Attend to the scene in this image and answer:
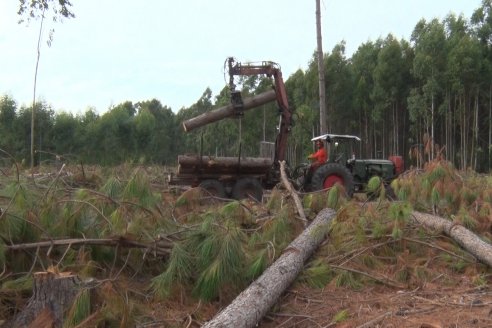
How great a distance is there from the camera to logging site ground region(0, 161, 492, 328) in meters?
3.67

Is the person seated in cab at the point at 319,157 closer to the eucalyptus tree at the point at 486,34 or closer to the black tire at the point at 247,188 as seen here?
the black tire at the point at 247,188

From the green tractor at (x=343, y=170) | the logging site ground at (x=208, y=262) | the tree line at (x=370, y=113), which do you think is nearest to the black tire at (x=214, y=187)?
the green tractor at (x=343, y=170)

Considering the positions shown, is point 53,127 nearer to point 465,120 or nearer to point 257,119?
point 257,119

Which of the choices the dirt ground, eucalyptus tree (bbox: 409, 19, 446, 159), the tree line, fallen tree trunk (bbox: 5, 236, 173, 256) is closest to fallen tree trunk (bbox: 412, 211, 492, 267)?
the dirt ground

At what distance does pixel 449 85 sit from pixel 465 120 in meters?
2.16

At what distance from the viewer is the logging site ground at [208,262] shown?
3668mm

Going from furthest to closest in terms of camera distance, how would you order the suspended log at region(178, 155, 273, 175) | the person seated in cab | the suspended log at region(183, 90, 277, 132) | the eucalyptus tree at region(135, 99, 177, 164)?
the eucalyptus tree at region(135, 99, 177, 164), the person seated in cab, the suspended log at region(183, 90, 277, 132), the suspended log at region(178, 155, 273, 175)

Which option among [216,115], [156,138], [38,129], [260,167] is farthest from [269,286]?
[156,138]

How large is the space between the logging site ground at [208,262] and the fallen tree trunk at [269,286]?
0.06 metres

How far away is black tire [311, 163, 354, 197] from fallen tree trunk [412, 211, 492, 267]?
396cm

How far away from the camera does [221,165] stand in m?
10.2

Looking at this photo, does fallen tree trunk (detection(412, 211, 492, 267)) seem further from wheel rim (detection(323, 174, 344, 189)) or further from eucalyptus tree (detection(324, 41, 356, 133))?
eucalyptus tree (detection(324, 41, 356, 133))

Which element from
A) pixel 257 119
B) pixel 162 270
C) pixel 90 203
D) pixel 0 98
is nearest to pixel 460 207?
pixel 162 270

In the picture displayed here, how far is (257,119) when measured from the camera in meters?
33.6
